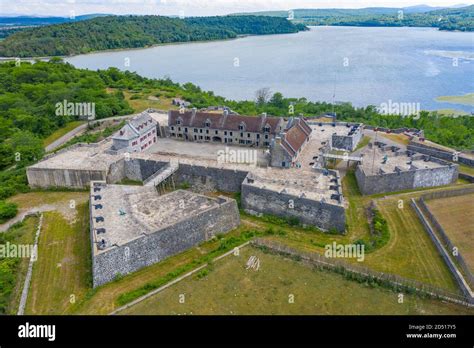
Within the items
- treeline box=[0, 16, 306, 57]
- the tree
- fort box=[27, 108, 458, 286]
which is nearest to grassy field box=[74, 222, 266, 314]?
fort box=[27, 108, 458, 286]

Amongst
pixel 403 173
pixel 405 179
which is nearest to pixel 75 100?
pixel 403 173

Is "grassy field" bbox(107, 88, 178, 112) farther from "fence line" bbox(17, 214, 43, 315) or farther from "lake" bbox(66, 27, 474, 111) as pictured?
"fence line" bbox(17, 214, 43, 315)

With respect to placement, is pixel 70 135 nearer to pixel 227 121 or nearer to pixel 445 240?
pixel 227 121

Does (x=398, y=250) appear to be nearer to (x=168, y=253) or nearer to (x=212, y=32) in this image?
(x=168, y=253)

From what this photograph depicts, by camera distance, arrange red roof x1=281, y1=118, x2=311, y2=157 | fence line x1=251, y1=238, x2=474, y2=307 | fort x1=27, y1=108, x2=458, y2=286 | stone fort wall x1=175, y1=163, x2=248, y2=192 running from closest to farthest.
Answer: fence line x1=251, y1=238, x2=474, y2=307
fort x1=27, y1=108, x2=458, y2=286
stone fort wall x1=175, y1=163, x2=248, y2=192
red roof x1=281, y1=118, x2=311, y2=157

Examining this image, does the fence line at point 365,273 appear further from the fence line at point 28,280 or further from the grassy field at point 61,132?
the grassy field at point 61,132

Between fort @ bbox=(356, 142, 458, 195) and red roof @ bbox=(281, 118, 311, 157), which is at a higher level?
red roof @ bbox=(281, 118, 311, 157)

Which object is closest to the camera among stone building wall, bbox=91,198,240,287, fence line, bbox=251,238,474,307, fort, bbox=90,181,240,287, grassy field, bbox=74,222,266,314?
fence line, bbox=251,238,474,307
